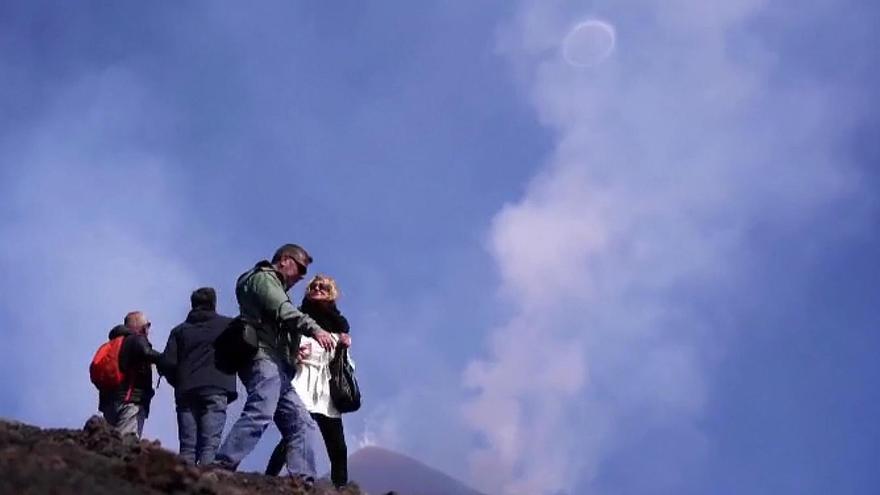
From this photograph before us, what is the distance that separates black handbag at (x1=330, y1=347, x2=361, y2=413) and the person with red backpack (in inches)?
85.6

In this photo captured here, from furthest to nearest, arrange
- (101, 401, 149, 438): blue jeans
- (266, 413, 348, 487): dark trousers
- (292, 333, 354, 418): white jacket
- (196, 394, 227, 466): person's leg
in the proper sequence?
(101, 401, 149, 438): blue jeans, (266, 413, 348, 487): dark trousers, (292, 333, 354, 418): white jacket, (196, 394, 227, 466): person's leg

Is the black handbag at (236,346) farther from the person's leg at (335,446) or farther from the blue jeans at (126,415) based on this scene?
the blue jeans at (126,415)

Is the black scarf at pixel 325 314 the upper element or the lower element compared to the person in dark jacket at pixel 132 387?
upper

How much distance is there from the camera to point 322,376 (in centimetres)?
1070

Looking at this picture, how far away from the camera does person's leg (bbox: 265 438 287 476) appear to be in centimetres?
1046

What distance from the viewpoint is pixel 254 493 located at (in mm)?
8203

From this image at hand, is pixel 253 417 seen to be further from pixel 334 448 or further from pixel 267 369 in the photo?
pixel 334 448

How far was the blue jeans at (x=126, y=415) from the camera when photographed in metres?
11.7

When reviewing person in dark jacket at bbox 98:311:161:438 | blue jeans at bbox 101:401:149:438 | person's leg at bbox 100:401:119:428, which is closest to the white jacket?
person in dark jacket at bbox 98:311:161:438

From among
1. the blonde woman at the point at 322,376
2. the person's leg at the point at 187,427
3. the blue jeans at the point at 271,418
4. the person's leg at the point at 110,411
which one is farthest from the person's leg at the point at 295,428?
the person's leg at the point at 110,411

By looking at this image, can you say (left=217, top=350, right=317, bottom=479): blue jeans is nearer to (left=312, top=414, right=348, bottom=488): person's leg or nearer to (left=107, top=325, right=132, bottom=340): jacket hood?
(left=312, top=414, right=348, bottom=488): person's leg

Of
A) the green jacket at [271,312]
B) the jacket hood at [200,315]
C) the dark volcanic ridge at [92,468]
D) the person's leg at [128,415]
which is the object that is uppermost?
the jacket hood at [200,315]

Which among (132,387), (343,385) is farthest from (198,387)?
(132,387)

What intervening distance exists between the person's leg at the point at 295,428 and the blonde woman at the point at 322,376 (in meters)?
0.28
